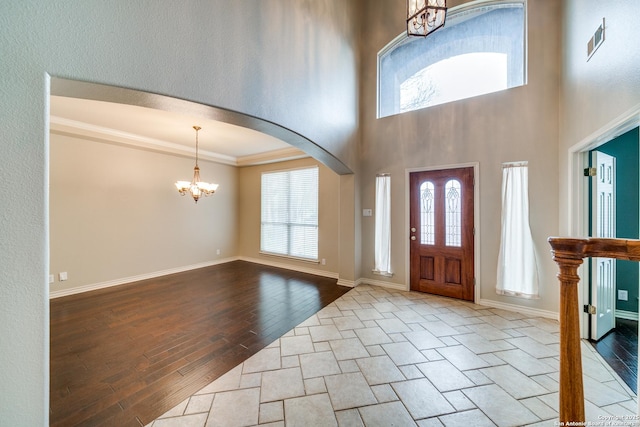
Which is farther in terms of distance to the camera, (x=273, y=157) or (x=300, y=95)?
(x=273, y=157)

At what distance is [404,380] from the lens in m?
2.03

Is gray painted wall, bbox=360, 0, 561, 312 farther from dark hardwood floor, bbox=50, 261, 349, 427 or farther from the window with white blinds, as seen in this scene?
dark hardwood floor, bbox=50, 261, 349, 427

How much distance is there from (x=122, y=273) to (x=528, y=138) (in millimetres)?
7224

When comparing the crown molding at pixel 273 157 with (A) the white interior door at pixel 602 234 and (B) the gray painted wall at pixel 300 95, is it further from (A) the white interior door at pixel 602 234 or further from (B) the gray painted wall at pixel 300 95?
(A) the white interior door at pixel 602 234

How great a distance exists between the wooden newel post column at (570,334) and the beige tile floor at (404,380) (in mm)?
858

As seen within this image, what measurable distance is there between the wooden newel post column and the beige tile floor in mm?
858

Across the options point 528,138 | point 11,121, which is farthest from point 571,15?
point 11,121

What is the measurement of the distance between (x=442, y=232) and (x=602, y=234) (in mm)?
1701

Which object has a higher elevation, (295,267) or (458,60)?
(458,60)

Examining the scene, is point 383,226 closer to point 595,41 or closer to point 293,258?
point 293,258

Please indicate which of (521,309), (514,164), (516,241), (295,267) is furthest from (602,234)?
(295,267)

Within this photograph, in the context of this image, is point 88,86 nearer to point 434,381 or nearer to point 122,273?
point 434,381

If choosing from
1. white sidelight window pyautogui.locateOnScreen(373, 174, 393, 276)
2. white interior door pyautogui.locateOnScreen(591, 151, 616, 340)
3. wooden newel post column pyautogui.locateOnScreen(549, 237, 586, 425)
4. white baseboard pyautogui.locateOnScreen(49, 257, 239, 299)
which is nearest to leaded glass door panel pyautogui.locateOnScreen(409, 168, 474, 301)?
white sidelight window pyautogui.locateOnScreen(373, 174, 393, 276)

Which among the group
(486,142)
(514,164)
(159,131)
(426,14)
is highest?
(426,14)
